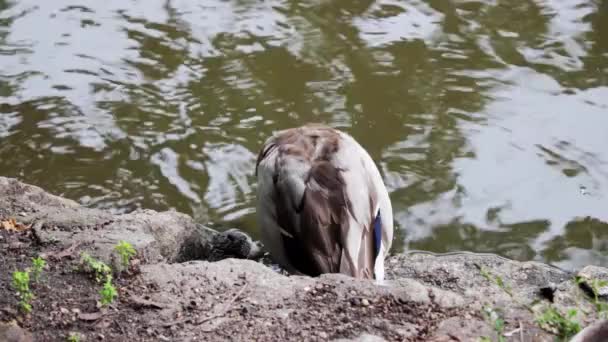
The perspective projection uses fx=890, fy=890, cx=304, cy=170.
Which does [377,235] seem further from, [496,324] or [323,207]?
[496,324]

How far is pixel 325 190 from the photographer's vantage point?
184 inches

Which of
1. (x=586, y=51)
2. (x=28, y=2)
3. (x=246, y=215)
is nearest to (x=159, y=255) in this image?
(x=246, y=215)

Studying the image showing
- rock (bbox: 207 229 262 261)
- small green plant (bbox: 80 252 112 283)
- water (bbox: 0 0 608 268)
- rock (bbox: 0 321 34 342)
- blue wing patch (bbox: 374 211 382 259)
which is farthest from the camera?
water (bbox: 0 0 608 268)

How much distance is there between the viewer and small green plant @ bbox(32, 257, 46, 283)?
390 centimetres

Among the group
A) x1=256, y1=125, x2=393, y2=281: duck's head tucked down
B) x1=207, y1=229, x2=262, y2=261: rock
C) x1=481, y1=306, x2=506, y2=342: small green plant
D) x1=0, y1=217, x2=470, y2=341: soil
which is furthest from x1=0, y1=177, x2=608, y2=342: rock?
x1=207, y1=229, x2=262, y2=261: rock

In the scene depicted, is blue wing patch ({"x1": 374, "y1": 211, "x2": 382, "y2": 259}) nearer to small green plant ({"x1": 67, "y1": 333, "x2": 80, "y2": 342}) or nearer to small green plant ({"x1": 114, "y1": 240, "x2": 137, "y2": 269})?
small green plant ({"x1": 114, "y1": 240, "x2": 137, "y2": 269})

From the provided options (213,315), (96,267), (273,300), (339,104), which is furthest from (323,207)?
(339,104)

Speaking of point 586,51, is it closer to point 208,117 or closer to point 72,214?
point 208,117

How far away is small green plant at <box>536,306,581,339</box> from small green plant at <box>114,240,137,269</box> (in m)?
1.84

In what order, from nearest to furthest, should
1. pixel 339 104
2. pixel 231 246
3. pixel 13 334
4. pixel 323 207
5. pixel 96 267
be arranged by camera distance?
pixel 13 334
pixel 96 267
pixel 323 207
pixel 231 246
pixel 339 104

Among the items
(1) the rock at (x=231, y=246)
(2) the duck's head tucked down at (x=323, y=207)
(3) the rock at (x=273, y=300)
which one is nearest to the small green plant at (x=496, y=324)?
(3) the rock at (x=273, y=300)

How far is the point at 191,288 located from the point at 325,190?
0.99m

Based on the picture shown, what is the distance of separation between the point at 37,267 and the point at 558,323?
2225 millimetres

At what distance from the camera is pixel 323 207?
462 centimetres
